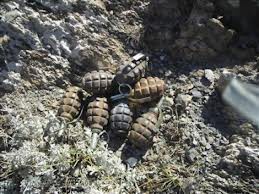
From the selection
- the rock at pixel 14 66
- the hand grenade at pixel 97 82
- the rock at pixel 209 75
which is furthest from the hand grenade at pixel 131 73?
the rock at pixel 14 66

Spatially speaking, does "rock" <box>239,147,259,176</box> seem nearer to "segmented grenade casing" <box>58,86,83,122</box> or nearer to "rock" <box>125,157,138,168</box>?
"rock" <box>125,157,138,168</box>

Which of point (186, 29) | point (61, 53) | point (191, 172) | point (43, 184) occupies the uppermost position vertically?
point (186, 29)

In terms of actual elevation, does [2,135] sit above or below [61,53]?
below

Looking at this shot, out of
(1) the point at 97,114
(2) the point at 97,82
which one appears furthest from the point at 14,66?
(1) the point at 97,114

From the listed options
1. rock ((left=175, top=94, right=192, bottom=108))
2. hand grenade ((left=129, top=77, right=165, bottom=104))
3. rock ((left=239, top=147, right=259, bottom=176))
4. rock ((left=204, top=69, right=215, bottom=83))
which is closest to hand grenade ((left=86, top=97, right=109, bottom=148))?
hand grenade ((left=129, top=77, right=165, bottom=104))

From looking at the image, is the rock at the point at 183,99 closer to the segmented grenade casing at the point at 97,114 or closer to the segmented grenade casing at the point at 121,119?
the segmented grenade casing at the point at 121,119

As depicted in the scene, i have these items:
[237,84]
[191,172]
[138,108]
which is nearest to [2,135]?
[138,108]

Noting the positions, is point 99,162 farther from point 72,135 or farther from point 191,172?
point 191,172
